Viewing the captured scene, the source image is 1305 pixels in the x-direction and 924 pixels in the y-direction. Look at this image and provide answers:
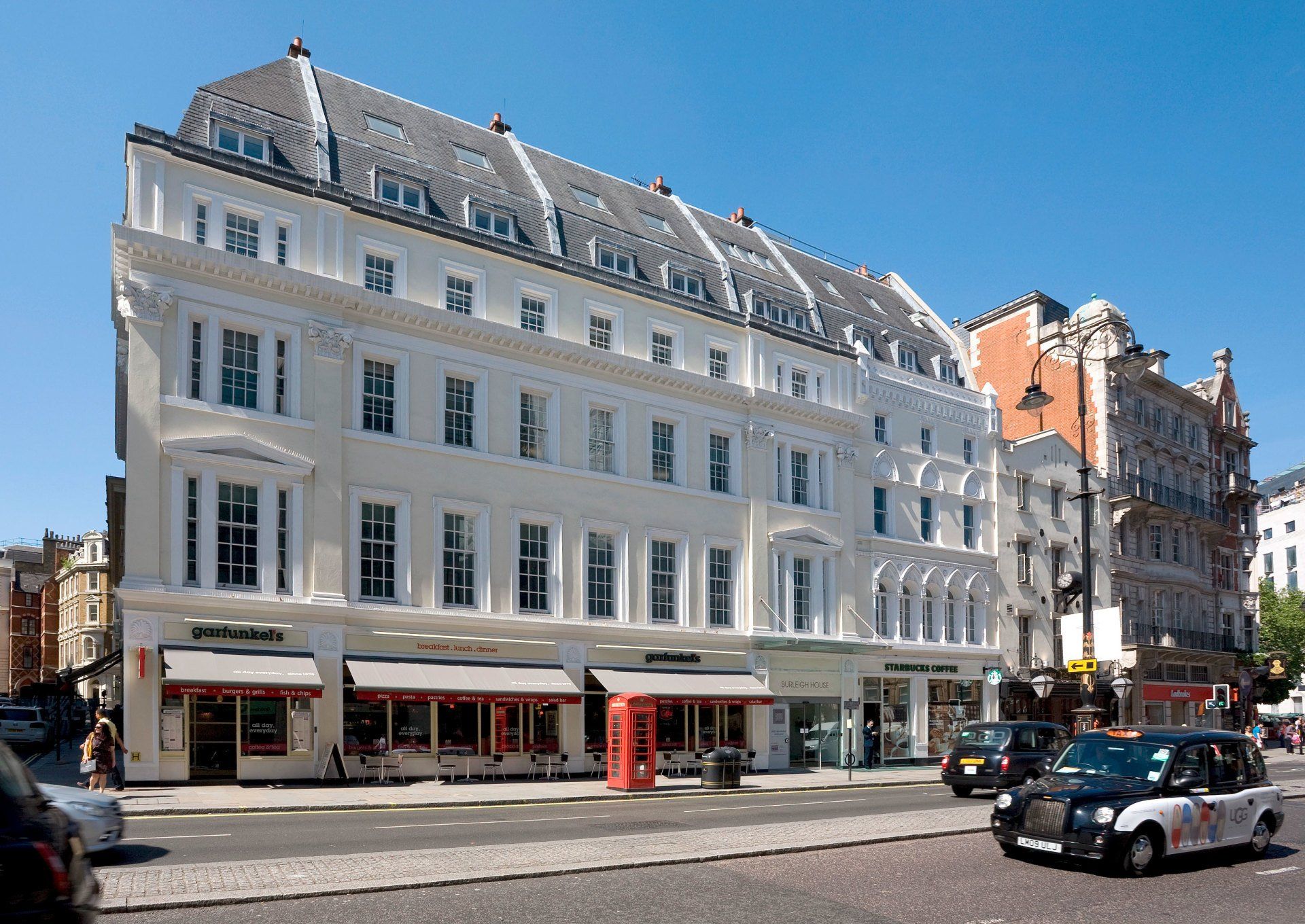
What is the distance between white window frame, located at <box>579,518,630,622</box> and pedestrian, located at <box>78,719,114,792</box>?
43.5 ft

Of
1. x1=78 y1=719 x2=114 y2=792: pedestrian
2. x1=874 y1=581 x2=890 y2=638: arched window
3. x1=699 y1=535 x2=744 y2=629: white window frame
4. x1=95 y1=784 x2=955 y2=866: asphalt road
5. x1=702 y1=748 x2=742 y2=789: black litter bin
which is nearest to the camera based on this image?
x1=95 y1=784 x2=955 y2=866: asphalt road

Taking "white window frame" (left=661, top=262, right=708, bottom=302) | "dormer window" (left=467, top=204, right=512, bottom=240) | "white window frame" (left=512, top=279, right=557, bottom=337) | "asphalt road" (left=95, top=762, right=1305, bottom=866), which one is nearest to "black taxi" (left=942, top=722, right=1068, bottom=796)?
"asphalt road" (left=95, top=762, right=1305, bottom=866)

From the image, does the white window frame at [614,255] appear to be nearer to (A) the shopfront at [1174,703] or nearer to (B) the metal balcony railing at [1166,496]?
(B) the metal balcony railing at [1166,496]

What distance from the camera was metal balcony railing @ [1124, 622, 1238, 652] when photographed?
5081 cm

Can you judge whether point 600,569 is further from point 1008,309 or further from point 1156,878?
point 1008,309

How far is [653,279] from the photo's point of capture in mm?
36125

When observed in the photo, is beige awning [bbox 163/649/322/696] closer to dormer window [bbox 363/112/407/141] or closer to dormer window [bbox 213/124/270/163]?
dormer window [bbox 213/124/270/163]

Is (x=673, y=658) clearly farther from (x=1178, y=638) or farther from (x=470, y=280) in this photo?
(x=1178, y=638)

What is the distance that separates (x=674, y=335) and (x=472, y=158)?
8420 millimetres

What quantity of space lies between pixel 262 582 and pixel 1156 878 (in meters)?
19.9

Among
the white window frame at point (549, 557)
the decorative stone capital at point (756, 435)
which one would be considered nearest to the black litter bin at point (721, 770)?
the white window frame at point (549, 557)

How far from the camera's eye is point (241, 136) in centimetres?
2798

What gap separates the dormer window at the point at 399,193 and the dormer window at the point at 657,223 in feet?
33.0

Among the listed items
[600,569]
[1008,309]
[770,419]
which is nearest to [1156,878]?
[600,569]
